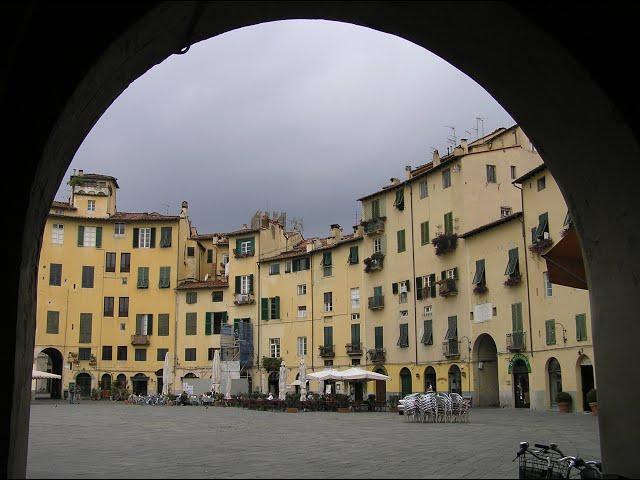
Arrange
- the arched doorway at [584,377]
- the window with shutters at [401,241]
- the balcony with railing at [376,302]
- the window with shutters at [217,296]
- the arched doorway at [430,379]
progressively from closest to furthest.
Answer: the arched doorway at [584,377], the arched doorway at [430,379], the window with shutters at [401,241], the balcony with railing at [376,302], the window with shutters at [217,296]

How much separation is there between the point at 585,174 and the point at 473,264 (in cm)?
4231

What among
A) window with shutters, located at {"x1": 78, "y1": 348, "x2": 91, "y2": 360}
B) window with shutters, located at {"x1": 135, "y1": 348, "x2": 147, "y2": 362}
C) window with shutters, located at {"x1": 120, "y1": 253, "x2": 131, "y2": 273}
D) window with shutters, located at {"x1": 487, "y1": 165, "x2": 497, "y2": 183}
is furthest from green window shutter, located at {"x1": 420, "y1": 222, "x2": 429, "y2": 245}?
window with shutters, located at {"x1": 78, "y1": 348, "x2": 91, "y2": 360}

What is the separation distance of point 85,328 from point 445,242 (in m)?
37.3

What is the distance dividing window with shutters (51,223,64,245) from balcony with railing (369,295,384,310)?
101ft

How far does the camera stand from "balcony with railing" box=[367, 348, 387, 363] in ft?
194

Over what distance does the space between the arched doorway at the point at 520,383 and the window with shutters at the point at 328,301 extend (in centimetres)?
2298

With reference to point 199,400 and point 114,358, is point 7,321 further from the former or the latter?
point 114,358

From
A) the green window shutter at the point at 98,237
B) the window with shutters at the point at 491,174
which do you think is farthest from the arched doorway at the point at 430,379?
the green window shutter at the point at 98,237

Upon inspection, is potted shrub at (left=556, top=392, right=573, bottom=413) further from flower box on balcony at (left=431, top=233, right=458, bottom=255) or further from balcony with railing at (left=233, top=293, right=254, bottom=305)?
balcony with railing at (left=233, top=293, right=254, bottom=305)

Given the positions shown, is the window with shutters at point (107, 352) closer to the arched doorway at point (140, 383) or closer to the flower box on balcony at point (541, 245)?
the arched doorway at point (140, 383)

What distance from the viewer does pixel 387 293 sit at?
5956cm

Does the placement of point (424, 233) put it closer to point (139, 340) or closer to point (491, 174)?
point (491, 174)

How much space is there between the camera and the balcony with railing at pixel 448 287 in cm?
5097

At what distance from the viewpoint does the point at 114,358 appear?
237 feet
